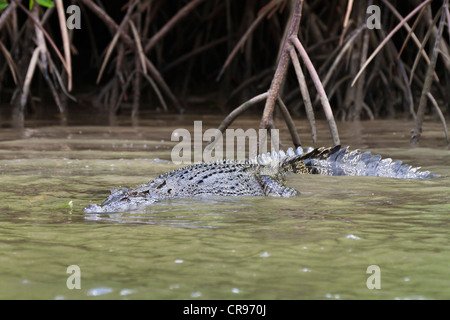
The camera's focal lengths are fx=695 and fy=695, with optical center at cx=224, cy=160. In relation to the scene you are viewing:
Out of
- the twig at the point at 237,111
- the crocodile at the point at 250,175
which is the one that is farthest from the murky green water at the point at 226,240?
the twig at the point at 237,111

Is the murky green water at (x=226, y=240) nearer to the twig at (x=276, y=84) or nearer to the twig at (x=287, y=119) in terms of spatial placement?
the twig at (x=276, y=84)

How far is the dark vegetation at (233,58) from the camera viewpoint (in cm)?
733

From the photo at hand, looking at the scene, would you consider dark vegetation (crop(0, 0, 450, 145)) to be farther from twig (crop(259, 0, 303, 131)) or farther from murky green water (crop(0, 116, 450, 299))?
murky green water (crop(0, 116, 450, 299))

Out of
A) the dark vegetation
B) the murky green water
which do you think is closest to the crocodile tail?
the murky green water

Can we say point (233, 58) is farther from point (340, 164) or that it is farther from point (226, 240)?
point (226, 240)

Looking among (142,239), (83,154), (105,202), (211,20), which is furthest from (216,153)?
(211,20)

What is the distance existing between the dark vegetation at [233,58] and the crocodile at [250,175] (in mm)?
1327

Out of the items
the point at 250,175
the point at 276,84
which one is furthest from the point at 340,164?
the point at 276,84

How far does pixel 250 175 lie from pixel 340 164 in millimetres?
698

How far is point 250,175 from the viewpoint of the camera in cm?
379

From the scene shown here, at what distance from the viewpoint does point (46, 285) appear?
199 cm

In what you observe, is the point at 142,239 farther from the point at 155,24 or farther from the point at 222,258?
the point at 155,24

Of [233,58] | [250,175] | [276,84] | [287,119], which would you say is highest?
[233,58]

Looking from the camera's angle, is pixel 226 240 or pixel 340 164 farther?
pixel 340 164
